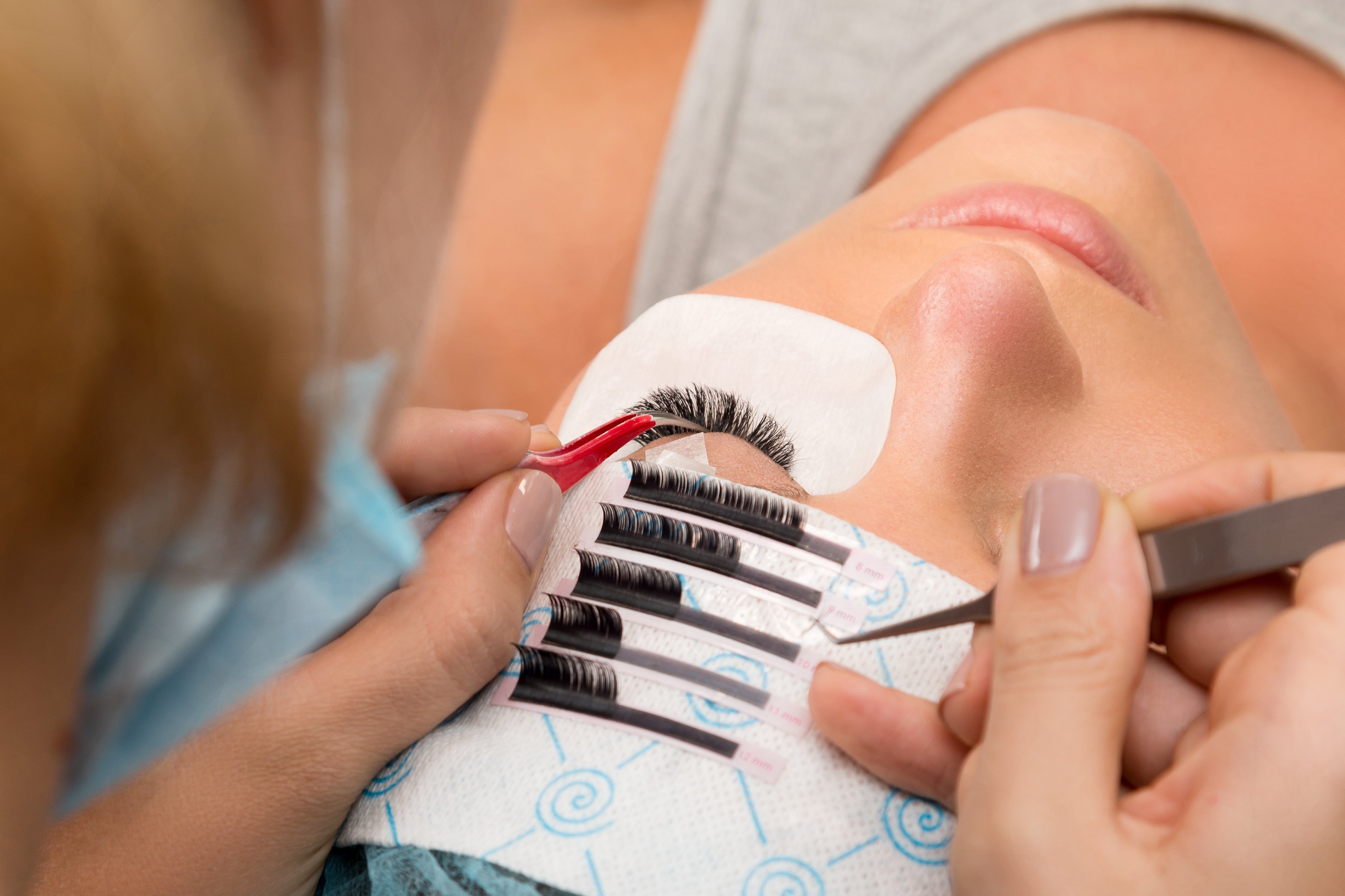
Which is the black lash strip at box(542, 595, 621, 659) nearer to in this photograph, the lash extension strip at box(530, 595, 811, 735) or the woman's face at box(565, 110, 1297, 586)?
the lash extension strip at box(530, 595, 811, 735)

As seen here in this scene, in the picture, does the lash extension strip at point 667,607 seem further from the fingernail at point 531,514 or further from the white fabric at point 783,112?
the white fabric at point 783,112

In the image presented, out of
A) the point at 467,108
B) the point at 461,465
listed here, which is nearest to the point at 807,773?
the point at 461,465

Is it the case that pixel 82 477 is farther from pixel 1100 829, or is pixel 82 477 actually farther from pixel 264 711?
pixel 1100 829

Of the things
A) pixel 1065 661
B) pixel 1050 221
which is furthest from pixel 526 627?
pixel 1050 221

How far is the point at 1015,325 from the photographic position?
2.16 feet

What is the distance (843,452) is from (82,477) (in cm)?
51

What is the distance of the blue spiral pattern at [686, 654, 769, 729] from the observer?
55cm

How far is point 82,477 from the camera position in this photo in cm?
26

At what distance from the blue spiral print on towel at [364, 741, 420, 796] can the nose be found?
346 millimetres

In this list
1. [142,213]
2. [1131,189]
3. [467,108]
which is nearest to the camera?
[142,213]

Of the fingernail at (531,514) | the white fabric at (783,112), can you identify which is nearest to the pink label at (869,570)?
the fingernail at (531,514)

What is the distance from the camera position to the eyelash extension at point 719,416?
69 centimetres

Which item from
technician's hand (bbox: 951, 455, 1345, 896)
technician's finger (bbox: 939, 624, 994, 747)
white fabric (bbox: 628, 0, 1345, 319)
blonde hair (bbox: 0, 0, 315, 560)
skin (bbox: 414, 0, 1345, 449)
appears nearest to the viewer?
blonde hair (bbox: 0, 0, 315, 560)

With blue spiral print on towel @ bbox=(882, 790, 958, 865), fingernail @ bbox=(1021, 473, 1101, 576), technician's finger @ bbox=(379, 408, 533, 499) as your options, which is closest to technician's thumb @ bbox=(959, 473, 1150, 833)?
fingernail @ bbox=(1021, 473, 1101, 576)
